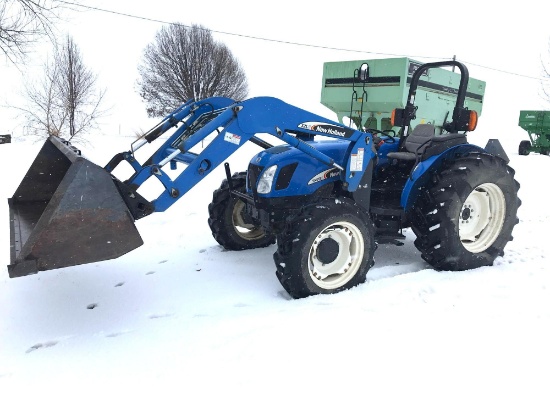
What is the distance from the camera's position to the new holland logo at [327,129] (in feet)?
11.9

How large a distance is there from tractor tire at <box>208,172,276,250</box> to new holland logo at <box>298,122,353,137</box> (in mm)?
1193

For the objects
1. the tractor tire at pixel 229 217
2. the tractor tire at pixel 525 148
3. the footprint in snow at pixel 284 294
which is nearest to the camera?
the footprint in snow at pixel 284 294

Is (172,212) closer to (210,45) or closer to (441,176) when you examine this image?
(441,176)

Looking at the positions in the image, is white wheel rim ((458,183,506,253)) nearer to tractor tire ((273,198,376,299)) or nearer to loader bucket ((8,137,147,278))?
tractor tire ((273,198,376,299))

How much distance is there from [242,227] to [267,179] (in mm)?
1237

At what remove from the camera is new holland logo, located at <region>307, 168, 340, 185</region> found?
151 inches

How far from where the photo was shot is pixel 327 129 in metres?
3.68

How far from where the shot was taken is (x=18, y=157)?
10992 mm

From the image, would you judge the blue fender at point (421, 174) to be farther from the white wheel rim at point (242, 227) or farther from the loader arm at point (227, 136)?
the white wheel rim at point (242, 227)

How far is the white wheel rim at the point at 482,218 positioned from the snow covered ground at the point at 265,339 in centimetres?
35

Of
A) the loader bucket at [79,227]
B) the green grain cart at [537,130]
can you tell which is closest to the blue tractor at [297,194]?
the loader bucket at [79,227]

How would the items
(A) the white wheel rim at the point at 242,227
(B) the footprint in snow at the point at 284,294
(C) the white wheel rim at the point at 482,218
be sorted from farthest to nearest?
(A) the white wheel rim at the point at 242,227 < (C) the white wheel rim at the point at 482,218 < (B) the footprint in snow at the point at 284,294

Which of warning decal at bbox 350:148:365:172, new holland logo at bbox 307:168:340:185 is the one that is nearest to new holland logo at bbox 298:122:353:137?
warning decal at bbox 350:148:365:172

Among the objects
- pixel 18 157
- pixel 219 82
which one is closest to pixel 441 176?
pixel 18 157
